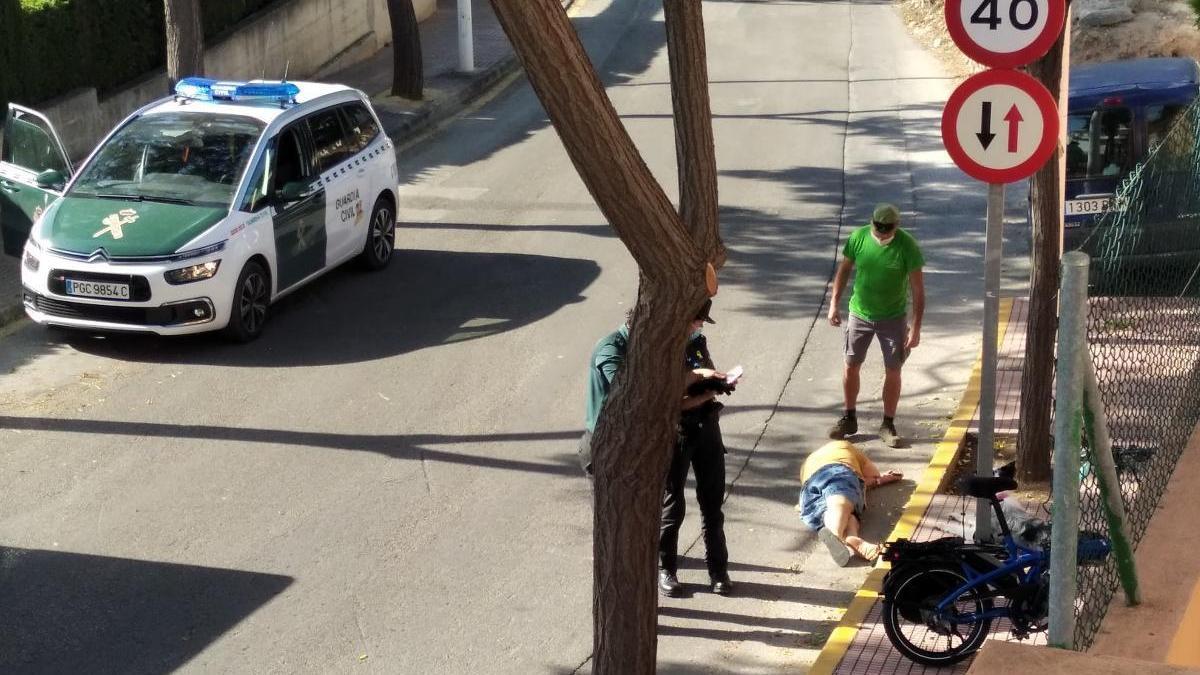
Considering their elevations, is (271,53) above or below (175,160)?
below

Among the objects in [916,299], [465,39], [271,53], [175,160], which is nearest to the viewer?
[916,299]

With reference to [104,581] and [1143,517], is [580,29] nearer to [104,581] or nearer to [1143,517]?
[104,581]

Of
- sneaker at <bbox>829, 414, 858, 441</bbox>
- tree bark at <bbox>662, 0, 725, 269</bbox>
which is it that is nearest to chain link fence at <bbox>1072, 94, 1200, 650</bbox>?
tree bark at <bbox>662, 0, 725, 269</bbox>

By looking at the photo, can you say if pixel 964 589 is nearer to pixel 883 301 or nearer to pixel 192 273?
pixel 883 301

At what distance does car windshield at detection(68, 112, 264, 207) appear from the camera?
42.0 feet

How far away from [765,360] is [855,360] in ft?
6.01

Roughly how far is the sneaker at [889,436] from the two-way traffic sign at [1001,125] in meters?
3.40

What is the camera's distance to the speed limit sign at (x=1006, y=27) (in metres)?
7.42

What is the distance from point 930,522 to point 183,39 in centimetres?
1115

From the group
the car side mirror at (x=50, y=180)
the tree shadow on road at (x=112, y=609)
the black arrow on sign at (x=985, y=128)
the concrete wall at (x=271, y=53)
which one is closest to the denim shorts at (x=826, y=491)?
the black arrow on sign at (x=985, y=128)

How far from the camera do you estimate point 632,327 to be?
5652 millimetres

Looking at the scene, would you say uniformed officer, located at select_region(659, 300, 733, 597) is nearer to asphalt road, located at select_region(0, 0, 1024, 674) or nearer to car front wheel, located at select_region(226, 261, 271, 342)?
asphalt road, located at select_region(0, 0, 1024, 674)

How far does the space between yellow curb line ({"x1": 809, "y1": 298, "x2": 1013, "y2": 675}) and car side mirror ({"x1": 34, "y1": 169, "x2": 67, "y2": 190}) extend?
25.2 ft

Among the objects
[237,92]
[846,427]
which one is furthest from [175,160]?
[846,427]
